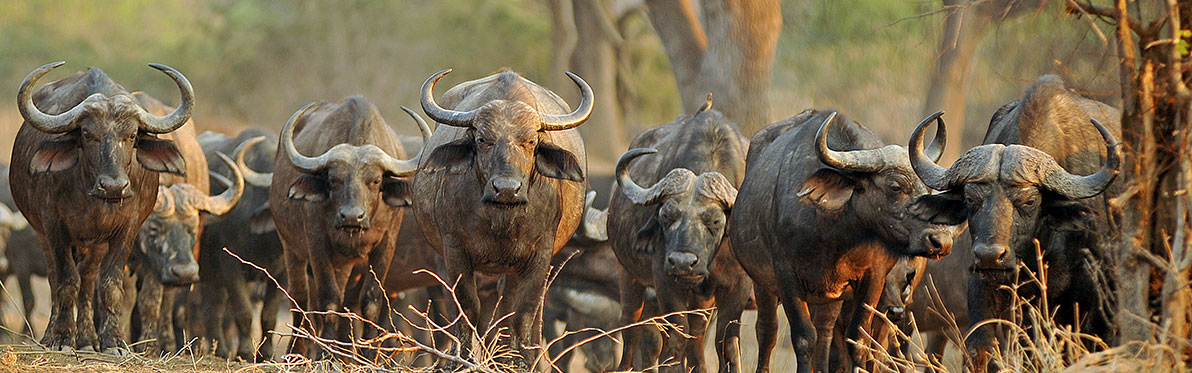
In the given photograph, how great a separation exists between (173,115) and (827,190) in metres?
4.43

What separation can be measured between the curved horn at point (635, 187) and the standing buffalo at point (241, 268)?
331 cm

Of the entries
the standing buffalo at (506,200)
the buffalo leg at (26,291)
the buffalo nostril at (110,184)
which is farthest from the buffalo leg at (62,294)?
the buffalo leg at (26,291)

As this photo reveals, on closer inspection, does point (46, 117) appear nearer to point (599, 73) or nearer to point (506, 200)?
point (506, 200)

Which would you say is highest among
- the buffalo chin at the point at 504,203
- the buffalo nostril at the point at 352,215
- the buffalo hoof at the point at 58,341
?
the buffalo chin at the point at 504,203

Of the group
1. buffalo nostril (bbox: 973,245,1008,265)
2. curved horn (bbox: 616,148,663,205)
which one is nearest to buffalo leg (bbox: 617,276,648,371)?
curved horn (bbox: 616,148,663,205)

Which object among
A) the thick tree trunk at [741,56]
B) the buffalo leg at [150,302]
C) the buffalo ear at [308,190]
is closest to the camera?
the buffalo ear at [308,190]

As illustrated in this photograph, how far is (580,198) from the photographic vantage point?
30.7 ft

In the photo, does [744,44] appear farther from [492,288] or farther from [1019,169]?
[1019,169]

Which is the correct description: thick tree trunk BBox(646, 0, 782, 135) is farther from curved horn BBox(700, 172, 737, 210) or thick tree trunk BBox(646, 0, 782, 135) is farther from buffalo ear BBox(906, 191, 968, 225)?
buffalo ear BBox(906, 191, 968, 225)

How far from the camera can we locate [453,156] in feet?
28.3

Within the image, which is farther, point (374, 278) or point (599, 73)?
point (599, 73)

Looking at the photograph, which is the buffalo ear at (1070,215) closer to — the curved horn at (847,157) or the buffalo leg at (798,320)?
the curved horn at (847,157)

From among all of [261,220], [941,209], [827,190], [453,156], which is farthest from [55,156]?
[941,209]

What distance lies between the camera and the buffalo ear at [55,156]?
9.30 meters
